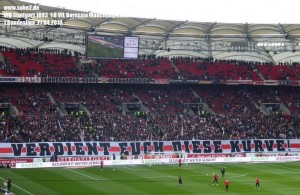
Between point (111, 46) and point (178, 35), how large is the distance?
1377 cm

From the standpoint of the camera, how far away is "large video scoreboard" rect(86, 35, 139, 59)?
6981cm

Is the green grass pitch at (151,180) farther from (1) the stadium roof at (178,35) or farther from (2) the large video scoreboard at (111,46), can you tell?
(1) the stadium roof at (178,35)

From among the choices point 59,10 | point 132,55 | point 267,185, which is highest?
point 59,10

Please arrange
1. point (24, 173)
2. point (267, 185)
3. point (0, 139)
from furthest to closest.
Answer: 1. point (0, 139)
2. point (24, 173)
3. point (267, 185)

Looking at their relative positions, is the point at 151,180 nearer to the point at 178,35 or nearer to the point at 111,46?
the point at 111,46

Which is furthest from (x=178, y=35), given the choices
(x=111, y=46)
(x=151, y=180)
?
(x=151, y=180)

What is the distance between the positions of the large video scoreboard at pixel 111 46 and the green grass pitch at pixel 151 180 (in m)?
17.1

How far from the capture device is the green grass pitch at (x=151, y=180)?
144 feet

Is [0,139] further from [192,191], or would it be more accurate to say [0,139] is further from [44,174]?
[192,191]

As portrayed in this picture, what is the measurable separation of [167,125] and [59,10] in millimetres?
20004

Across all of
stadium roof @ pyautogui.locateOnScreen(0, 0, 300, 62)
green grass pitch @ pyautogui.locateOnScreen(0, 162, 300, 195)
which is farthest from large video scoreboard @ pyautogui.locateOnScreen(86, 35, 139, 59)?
green grass pitch @ pyautogui.locateOnScreen(0, 162, 300, 195)

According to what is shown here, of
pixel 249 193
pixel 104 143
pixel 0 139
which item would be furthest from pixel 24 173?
pixel 249 193

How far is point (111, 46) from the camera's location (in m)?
70.2

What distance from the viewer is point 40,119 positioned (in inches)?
2603
